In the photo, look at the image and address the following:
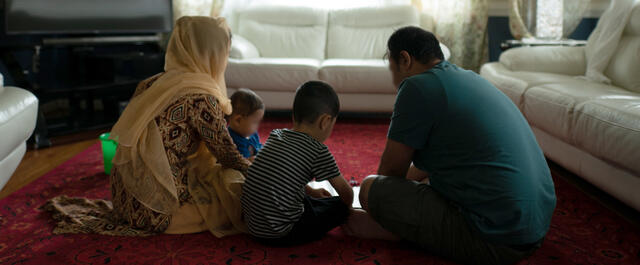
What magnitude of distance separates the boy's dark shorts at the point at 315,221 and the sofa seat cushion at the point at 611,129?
0.98m

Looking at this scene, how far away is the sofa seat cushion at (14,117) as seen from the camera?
1.74 m

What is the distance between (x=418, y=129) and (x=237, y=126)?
3.07ft

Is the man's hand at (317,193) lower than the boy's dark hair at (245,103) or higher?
lower

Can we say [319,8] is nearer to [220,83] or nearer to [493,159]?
[220,83]

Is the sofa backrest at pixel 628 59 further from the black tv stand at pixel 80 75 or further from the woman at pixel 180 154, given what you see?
the black tv stand at pixel 80 75

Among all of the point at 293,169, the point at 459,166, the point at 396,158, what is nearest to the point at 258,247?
the point at 293,169

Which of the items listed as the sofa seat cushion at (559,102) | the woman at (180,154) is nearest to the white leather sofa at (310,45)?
the sofa seat cushion at (559,102)

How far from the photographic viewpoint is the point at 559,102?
80.6 inches

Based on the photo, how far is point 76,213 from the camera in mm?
1734

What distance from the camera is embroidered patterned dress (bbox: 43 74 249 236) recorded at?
1.48 m

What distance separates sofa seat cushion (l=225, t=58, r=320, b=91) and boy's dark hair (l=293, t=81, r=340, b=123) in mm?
1991

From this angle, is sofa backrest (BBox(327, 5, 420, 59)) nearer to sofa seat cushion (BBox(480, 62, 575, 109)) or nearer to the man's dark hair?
sofa seat cushion (BBox(480, 62, 575, 109))

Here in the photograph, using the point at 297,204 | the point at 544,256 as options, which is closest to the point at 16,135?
the point at 297,204

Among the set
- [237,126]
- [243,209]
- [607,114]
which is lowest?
[243,209]
